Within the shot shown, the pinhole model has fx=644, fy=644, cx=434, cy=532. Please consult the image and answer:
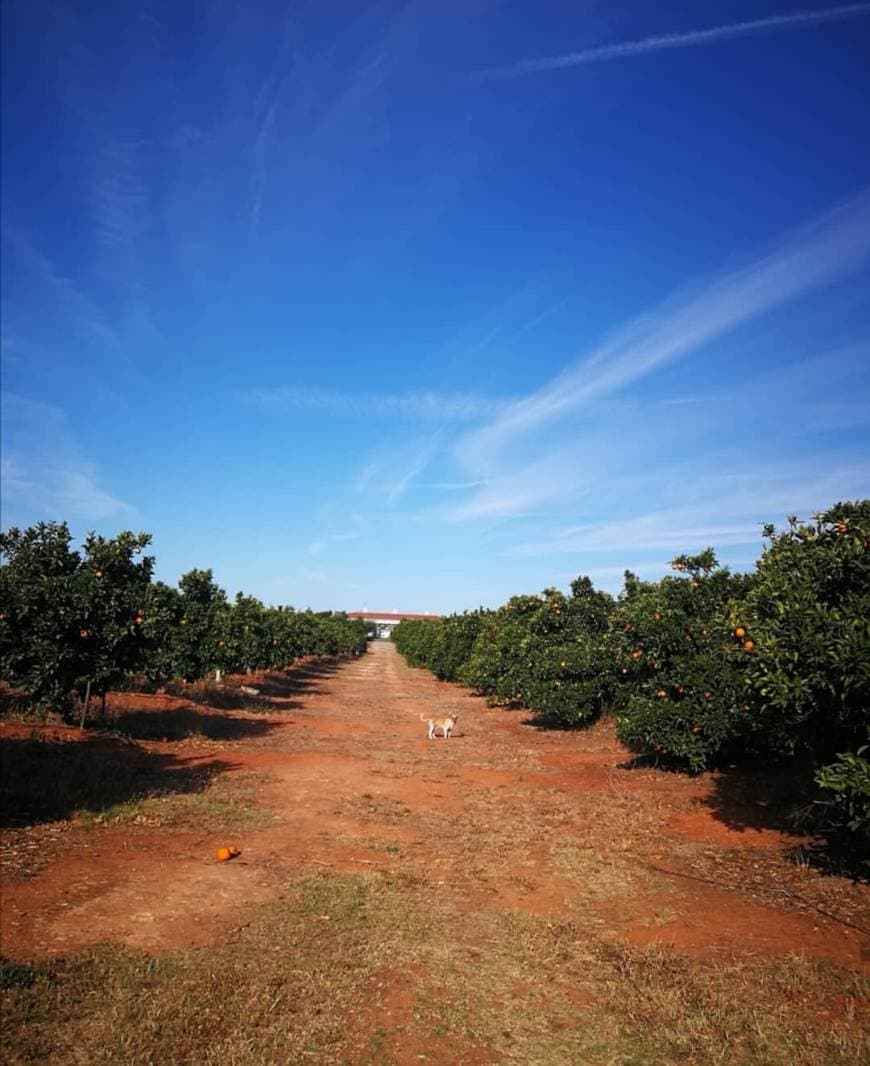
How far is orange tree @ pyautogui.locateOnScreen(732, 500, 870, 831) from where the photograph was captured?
715 centimetres

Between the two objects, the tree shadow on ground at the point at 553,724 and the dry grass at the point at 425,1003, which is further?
the tree shadow on ground at the point at 553,724

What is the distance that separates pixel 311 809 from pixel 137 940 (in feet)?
19.1

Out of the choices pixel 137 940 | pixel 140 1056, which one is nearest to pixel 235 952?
pixel 137 940

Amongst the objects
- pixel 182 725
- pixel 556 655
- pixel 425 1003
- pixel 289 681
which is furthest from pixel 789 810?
pixel 289 681

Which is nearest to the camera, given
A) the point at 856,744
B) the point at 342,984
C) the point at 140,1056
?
the point at 140,1056

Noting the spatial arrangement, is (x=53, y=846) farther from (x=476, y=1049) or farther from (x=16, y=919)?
(x=476, y=1049)

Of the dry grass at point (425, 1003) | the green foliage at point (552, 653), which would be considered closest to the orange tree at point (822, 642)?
the dry grass at point (425, 1003)

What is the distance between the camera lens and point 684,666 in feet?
46.4

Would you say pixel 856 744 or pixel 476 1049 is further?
pixel 856 744

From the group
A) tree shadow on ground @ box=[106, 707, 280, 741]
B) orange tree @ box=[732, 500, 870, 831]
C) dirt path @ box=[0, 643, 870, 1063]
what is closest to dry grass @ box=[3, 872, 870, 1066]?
dirt path @ box=[0, 643, 870, 1063]

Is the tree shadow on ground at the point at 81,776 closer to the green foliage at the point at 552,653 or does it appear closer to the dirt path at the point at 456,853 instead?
the dirt path at the point at 456,853

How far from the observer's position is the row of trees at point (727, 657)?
24.7ft

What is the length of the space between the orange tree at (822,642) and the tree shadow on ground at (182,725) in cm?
1638

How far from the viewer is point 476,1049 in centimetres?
528
